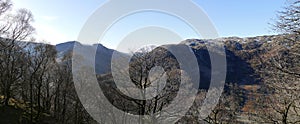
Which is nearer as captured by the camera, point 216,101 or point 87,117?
point 216,101

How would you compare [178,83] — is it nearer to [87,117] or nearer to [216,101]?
[216,101]

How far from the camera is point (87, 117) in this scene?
1266 inches

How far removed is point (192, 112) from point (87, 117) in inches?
451

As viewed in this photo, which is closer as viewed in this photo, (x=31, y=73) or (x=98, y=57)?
(x=31, y=73)

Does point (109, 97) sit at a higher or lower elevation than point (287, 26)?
lower

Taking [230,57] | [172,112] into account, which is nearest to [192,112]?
[172,112]

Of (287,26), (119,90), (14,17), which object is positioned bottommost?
(119,90)

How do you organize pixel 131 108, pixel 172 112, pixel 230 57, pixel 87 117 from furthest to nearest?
pixel 230 57, pixel 87 117, pixel 131 108, pixel 172 112

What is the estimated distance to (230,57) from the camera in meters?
138

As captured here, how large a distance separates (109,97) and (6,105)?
1438cm

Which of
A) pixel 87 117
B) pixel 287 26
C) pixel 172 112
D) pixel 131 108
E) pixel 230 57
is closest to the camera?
pixel 287 26

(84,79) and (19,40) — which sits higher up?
(19,40)

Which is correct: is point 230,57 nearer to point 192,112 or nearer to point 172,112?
point 192,112

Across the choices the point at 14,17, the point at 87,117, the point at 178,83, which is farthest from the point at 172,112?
the point at 14,17
